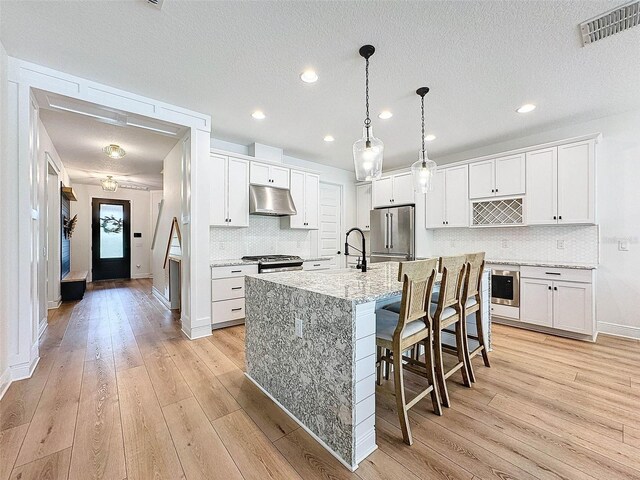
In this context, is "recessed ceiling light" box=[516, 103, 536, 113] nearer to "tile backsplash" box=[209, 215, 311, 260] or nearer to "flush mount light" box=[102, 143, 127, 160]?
"tile backsplash" box=[209, 215, 311, 260]

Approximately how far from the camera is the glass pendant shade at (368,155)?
2.23 meters

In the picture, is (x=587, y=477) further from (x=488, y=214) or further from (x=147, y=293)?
(x=147, y=293)

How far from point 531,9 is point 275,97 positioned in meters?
2.16

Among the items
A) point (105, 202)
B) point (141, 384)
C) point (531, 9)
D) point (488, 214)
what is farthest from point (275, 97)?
point (105, 202)

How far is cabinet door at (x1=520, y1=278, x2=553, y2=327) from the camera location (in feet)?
11.4

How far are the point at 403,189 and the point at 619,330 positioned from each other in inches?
132

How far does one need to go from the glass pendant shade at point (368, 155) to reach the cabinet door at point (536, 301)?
9.20ft

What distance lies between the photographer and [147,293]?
19.6ft

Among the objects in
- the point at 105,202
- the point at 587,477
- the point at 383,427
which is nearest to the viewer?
the point at 587,477

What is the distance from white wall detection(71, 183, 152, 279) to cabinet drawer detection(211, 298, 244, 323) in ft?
20.0

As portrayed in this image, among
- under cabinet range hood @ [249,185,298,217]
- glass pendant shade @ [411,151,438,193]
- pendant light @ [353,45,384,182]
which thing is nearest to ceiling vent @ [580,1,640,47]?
glass pendant shade @ [411,151,438,193]

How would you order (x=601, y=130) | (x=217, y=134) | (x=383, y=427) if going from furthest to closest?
(x=217, y=134)
(x=601, y=130)
(x=383, y=427)

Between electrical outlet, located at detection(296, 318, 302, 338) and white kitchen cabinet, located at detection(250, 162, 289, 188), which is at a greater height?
white kitchen cabinet, located at detection(250, 162, 289, 188)

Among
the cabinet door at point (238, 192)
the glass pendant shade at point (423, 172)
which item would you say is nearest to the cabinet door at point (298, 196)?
the cabinet door at point (238, 192)
